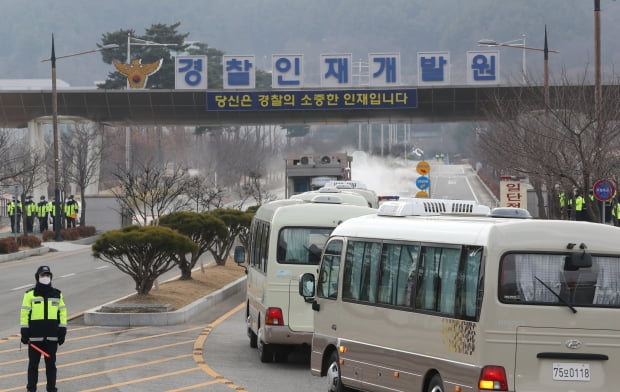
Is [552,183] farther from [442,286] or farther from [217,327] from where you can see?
[442,286]

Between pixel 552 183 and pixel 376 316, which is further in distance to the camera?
pixel 552 183

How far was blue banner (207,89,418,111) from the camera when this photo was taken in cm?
6131

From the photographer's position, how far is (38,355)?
48.7 feet

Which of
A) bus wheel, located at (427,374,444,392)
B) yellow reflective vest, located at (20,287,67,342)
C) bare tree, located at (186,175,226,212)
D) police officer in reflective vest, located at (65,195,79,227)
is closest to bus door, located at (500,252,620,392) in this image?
bus wheel, located at (427,374,444,392)

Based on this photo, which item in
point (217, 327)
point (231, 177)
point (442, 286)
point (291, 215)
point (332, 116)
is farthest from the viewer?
point (231, 177)

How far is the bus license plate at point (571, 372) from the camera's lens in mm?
10789

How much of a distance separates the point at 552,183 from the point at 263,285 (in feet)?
74.1

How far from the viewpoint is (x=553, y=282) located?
36.1ft

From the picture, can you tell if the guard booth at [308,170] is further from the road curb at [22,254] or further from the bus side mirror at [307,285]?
the bus side mirror at [307,285]

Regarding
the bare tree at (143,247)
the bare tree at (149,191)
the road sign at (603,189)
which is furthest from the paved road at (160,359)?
the bare tree at (149,191)

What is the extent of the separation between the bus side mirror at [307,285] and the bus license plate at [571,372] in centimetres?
498

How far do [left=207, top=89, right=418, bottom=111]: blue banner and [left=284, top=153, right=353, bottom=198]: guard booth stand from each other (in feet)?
28.8

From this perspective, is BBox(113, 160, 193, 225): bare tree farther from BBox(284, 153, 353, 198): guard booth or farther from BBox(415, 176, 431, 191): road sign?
BBox(415, 176, 431, 191): road sign

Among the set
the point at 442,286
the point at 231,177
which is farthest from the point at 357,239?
the point at 231,177
